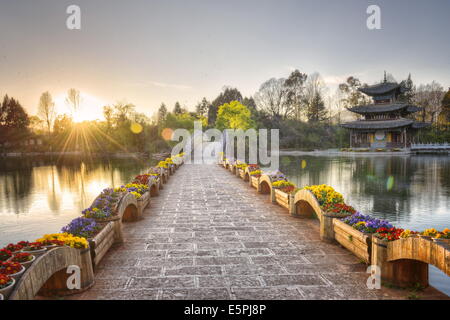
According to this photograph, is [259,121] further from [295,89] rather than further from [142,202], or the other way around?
[142,202]

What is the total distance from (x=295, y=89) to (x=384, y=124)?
2660cm

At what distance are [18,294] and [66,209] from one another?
14.2m

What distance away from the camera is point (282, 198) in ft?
35.1

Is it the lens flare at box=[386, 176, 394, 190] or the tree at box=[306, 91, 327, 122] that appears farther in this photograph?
the tree at box=[306, 91, 327, 122]

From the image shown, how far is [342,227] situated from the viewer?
6.43 m

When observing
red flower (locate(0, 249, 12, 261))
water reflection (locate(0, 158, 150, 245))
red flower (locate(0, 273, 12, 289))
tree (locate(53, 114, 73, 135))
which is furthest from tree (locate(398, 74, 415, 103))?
tree (locate(53, 114, 73, 135))

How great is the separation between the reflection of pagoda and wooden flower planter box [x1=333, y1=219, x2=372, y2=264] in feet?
164

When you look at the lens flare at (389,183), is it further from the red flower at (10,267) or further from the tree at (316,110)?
the tree at (316,110)

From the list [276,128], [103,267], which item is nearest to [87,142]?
[276,128]

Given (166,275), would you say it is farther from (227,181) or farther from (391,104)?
(391,104)

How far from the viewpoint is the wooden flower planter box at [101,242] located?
5328 mm

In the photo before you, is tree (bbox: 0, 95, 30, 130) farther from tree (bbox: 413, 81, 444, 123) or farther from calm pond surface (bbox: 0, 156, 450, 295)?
tree (bbox: 413, 81, 444, 123)

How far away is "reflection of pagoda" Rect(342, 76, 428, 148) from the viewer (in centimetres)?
5059

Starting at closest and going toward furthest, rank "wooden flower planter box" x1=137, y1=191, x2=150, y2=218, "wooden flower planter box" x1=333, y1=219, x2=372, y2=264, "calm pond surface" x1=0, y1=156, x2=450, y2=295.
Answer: "wooden flower planter box" x1=333, y1=219, x2=372, y2=264
"wooden flower planter box" x1=137, y1=191, x2=150, y2=218
"calm pond surface" x1=0, y1=156, x2=450, y2=295
